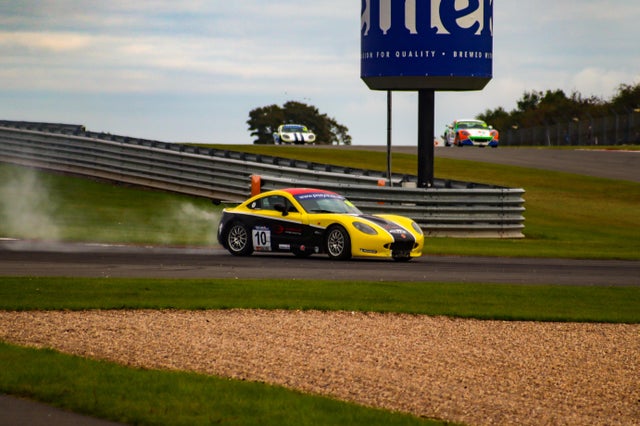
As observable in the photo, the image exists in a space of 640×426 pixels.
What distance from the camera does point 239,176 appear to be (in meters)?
29.4

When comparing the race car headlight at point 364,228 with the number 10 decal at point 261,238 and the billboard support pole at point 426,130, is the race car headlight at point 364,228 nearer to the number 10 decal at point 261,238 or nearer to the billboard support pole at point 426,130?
the number 10 decal at point 261,238

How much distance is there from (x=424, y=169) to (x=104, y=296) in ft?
49.3

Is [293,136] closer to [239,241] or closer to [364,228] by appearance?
[239,241]

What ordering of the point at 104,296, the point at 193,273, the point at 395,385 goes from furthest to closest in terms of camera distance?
the point at 193,273 → the point at 104,296 → the point at 395,385

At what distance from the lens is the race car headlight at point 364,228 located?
18812mm

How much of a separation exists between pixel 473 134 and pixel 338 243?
39.5 meters

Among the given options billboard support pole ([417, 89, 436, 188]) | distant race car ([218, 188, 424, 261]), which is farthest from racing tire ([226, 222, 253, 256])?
billboard support pole ([417, 89, 436, 188])

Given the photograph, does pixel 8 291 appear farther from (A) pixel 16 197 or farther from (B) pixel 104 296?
(A) pixel 16 197

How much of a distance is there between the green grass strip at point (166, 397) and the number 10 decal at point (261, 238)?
10.5 meters

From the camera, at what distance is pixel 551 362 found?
9969 mm

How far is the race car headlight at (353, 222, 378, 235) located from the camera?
18812mm

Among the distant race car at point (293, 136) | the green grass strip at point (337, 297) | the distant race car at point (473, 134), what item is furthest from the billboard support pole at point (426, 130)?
the distant race car at point (293, 136)

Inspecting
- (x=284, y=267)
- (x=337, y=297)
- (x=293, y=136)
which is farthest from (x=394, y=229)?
(x=293, y=136)

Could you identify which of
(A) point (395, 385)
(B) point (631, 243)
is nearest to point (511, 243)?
(B) point (631, 243)
